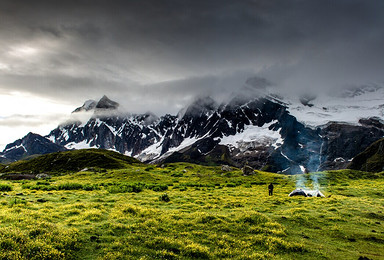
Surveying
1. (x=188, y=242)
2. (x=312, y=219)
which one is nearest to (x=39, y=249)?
(x=188, y=242)

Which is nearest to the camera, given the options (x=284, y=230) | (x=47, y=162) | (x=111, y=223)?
(x=111, y=223)

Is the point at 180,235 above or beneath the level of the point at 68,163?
above

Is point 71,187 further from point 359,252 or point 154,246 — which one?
point 359,252

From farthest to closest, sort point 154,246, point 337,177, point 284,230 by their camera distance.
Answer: point 337,177 → point 284,230 → point 154,246

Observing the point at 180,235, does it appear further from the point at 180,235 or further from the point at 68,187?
the point at 68,187

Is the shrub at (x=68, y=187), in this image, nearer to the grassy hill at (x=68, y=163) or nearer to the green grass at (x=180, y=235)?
the green grass at (x=180, y=235)

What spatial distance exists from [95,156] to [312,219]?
127 meters

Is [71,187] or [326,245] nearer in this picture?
Answer: [326,245]

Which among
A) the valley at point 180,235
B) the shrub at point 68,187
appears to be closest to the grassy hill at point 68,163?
the shrub at point 68,187

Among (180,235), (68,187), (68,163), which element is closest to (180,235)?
(180,235)

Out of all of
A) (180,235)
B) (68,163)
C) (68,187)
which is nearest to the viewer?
(180,235)

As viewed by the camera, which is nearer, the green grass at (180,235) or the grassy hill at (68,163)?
the green grass at (180,235)

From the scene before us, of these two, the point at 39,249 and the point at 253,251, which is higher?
the point at 39,249

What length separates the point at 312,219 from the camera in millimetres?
22297
